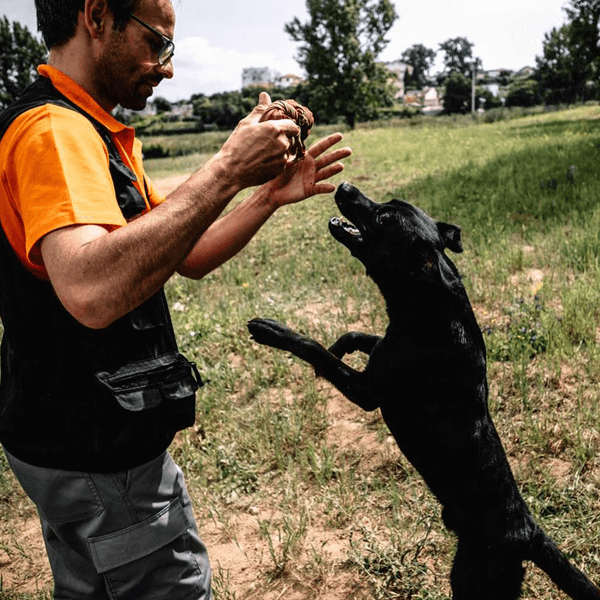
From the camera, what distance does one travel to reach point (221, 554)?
10.5 feet

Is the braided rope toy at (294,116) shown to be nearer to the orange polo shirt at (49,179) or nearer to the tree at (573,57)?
the orange polo shirt at (49,179)

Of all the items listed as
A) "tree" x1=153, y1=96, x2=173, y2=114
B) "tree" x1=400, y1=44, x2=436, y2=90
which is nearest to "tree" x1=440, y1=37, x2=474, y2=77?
"tree" x1=400, y1=44, x2=436, y2=90

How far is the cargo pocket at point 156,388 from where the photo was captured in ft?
5.39

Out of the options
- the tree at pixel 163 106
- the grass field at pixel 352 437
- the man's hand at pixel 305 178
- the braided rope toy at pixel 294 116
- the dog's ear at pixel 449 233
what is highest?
the tree at pixel 163 106

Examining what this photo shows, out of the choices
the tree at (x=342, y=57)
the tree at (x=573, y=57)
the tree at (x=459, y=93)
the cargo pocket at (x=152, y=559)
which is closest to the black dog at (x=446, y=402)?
the cargo pocket at (x=152, y=559)

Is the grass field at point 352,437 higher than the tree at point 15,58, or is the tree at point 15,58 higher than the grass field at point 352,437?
the tree at point 15,58

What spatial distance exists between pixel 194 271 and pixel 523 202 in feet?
22.5

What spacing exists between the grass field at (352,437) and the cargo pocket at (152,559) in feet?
Answer: 3.81

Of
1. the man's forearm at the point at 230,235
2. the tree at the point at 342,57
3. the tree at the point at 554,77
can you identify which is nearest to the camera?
the man's forearm at the point at 230,235

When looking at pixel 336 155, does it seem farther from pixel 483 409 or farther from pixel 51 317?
pixel 51 317

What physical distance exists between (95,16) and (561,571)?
2.55m

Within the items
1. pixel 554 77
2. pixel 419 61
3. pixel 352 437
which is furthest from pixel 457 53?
pixel 352 437

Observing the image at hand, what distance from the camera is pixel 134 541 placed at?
5.69ft

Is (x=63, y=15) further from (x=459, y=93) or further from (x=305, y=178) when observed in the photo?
(x=459, y=93)
